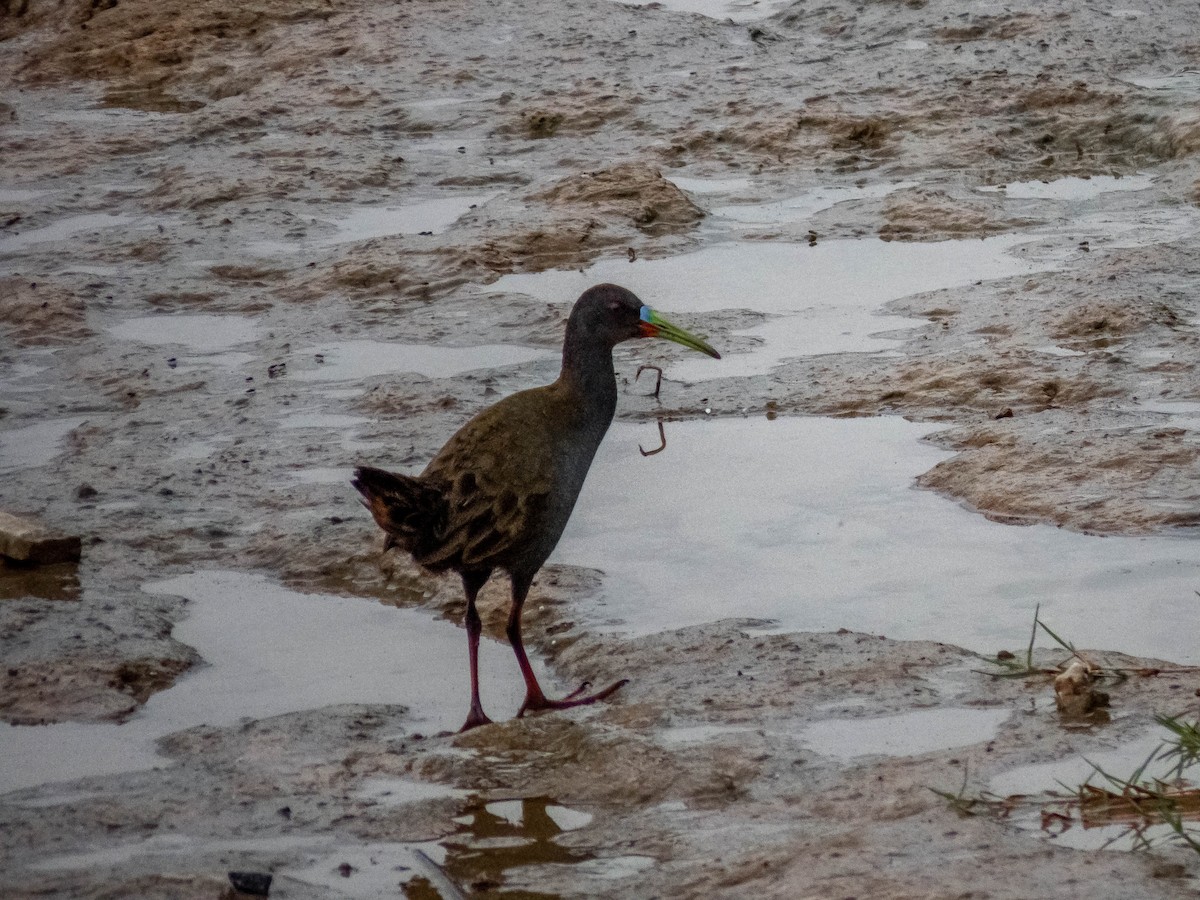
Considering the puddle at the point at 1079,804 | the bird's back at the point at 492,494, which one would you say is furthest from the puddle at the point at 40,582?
the puddle at the point at 1079,804

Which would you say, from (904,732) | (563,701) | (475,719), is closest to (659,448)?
(563,701)

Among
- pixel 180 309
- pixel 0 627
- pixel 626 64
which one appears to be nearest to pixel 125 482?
pixel 0 627

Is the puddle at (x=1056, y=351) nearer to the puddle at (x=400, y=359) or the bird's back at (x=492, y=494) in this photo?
the puddle at (x=400, y=359)

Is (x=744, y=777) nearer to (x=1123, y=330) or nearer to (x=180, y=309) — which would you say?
(x=1123, y=330)

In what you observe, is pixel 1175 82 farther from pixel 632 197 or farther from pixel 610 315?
pixel 610 315

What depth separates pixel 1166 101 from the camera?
10.8 meters

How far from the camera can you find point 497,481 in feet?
17.5

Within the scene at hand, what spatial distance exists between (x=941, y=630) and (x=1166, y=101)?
646 cm

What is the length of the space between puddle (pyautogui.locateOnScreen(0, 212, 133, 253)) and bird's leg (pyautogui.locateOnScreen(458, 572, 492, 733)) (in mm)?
6146

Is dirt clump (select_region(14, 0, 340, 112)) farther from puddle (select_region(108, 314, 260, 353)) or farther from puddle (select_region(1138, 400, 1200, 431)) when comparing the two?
puddle (select_region(1138, 400, 1200, 431))

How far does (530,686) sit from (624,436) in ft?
8.13

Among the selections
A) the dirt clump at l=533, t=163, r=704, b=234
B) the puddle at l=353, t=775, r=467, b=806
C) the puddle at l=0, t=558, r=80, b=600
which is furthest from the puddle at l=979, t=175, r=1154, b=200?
the puddle at l=353, t=775, r=467, b=806

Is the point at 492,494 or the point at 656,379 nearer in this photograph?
the point at 492,494

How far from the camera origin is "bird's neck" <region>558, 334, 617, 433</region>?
5.72 metres
